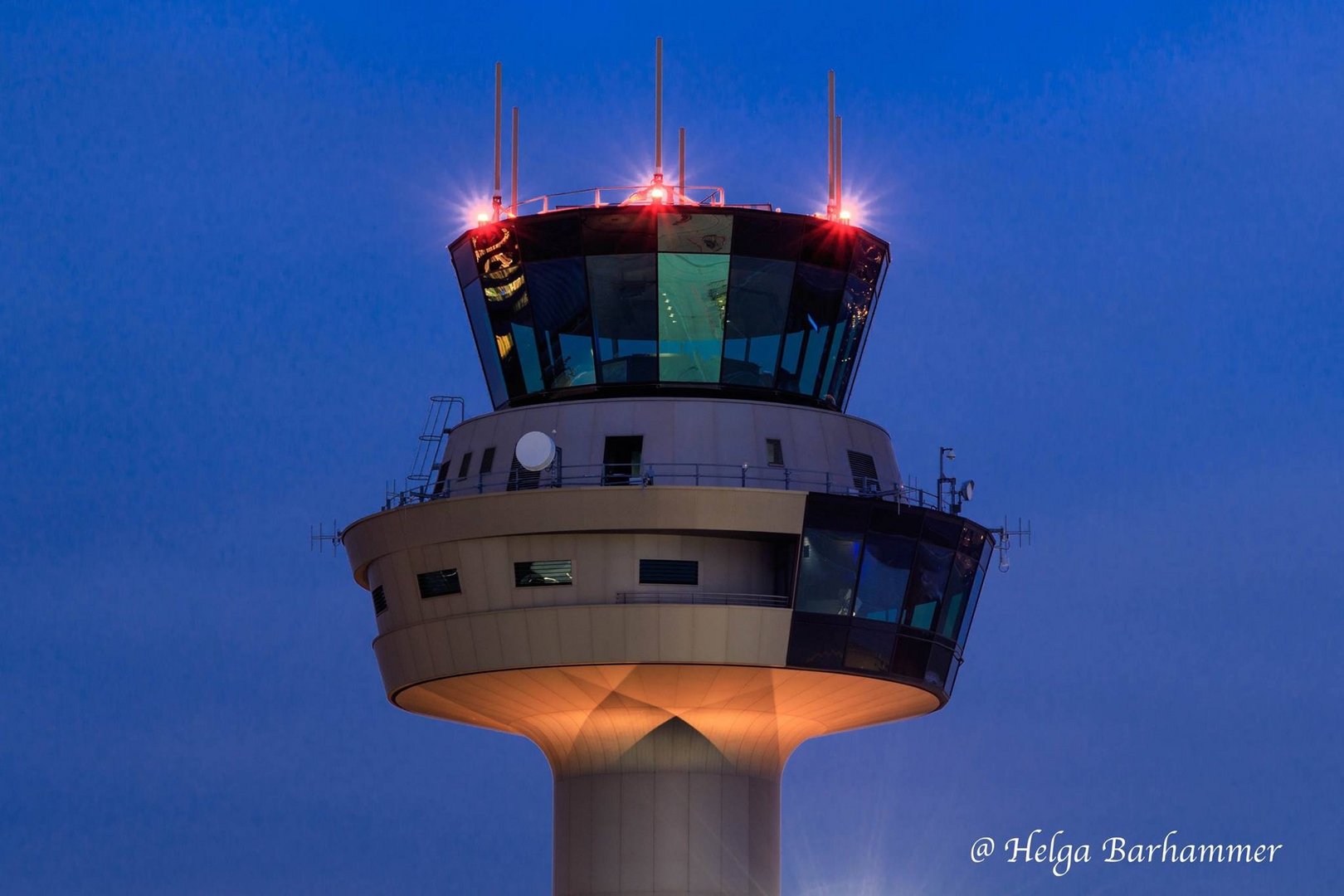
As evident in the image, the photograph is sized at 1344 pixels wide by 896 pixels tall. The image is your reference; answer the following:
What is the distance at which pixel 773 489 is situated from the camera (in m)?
55.3

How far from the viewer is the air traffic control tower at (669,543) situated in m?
55.1

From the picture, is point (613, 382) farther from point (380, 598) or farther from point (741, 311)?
point (380, 598)

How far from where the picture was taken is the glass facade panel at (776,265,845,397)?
5819 centimetres

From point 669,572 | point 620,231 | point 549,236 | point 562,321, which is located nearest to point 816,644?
point 669,572

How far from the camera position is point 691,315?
57656 millimetres

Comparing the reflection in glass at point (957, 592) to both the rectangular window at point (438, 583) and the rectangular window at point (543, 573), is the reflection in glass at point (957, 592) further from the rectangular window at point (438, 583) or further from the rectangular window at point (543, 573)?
the rectangular window at point (438, 583)

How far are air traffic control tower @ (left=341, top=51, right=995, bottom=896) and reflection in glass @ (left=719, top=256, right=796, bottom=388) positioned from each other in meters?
0.05

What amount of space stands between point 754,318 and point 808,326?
4.26ft

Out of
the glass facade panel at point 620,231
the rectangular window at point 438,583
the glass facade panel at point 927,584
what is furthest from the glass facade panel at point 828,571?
the glass facade panel at point 620,231

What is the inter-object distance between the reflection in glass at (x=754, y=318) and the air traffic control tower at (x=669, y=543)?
0.16ft

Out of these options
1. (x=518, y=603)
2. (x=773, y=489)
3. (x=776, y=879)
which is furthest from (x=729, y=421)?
(x=776, y=879)

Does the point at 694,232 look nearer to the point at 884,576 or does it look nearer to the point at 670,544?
the point at 670,544

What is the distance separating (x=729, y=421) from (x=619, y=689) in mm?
5823

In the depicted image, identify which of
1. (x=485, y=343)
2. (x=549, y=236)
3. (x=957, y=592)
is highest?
(x=549, y=236)
